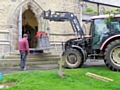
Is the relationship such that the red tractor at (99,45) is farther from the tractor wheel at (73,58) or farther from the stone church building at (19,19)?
the stone church building at (19,19)

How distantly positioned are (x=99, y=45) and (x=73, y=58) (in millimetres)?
1438

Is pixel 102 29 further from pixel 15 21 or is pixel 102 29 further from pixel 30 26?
pixel 30 26

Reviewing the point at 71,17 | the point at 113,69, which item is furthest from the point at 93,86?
the point at 71,17

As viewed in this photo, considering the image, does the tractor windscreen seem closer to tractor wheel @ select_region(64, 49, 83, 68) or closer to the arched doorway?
tractor wheel @ select_region(64, 49, 83, 68)

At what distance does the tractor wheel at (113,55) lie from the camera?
10297 millimetres

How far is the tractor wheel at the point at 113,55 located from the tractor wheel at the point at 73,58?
151 centimetres

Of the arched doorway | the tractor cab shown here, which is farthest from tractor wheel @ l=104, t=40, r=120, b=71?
the arched doorway

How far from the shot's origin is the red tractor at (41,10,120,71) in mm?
10391

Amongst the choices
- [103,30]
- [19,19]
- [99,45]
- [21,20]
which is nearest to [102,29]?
[103,30]

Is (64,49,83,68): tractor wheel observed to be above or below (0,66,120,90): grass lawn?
above

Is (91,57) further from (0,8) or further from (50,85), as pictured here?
(0,8)

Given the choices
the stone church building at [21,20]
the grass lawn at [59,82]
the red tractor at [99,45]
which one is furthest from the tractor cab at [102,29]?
the stone church building at [21,20]

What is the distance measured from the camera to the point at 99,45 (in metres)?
11.1

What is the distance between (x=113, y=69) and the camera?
10258 mm
